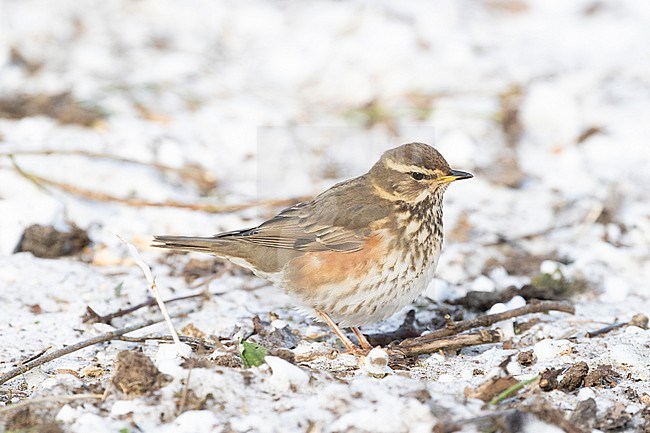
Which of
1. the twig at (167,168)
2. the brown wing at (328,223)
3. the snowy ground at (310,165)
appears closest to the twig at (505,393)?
the snowy ground at (310,165)

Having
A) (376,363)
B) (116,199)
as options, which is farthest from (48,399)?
(116,199)

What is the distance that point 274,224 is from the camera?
6.02 meters

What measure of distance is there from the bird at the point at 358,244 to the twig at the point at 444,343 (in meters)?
0.33

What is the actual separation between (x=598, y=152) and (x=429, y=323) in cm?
392

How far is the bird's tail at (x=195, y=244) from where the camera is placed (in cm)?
577

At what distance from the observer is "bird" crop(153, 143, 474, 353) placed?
5.48 meters

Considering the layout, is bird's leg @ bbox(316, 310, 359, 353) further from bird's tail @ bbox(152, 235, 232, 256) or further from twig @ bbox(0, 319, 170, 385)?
twig @ bbox(0, 319, 170, 385)

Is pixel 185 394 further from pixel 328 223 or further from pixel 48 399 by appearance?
pixel 328 223

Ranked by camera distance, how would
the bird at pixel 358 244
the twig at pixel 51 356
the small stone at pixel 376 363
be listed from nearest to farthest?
the twig at pixel 51 356 → the small stone at pixel 376 363 → the bird at pixel 358 244

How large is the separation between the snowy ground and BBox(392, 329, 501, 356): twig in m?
0.09

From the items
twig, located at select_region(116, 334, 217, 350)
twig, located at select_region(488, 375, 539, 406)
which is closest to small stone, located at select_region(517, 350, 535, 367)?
twig, located at select_region(488, 375, 539, 406)

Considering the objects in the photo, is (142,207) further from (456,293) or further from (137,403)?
(137,403)

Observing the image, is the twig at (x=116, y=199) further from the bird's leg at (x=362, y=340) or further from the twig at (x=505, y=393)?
the twig at (x=505, y=393)

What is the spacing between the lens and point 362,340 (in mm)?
5559
